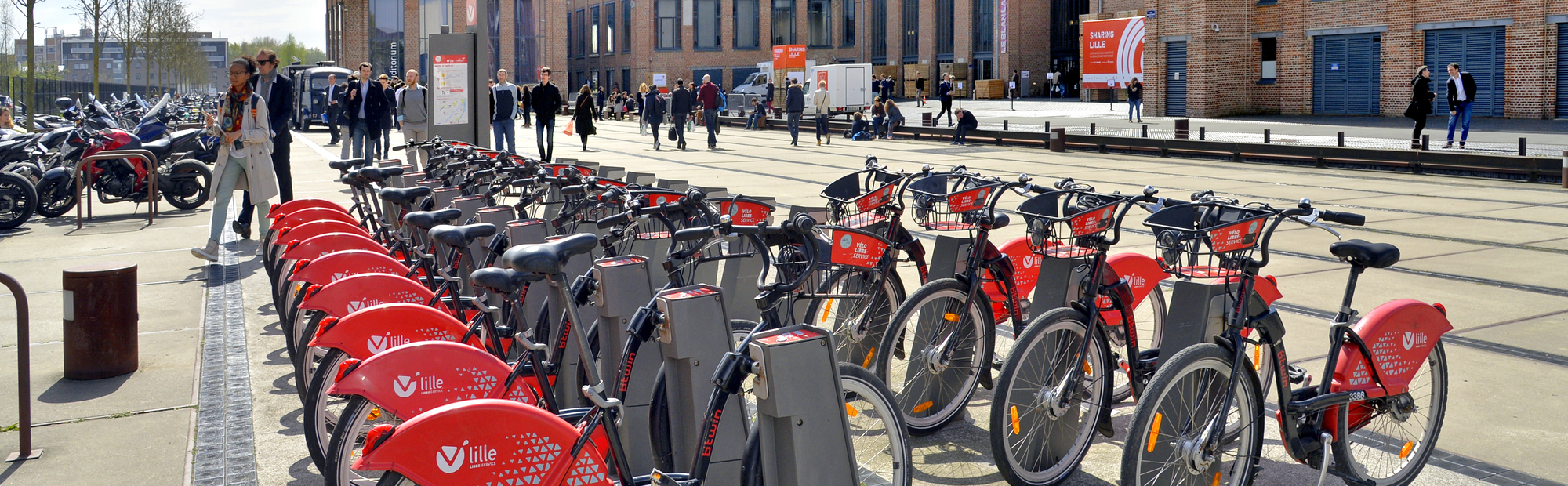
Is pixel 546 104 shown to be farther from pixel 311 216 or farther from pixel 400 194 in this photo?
pixel 400 194

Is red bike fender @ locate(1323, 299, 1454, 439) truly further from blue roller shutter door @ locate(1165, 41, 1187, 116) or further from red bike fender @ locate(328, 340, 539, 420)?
blue roller shutter door @ locate(1165, 41, 1187, 116)

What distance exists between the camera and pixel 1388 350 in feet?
13.3

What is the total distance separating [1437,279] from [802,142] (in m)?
20.9

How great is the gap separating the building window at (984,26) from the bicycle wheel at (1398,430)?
55010mm

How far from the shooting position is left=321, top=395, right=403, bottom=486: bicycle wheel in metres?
3.49

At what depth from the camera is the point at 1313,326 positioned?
23.0 ft

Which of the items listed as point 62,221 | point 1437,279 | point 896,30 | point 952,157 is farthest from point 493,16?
point 1437,279

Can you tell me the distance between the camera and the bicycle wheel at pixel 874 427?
10.9 ft

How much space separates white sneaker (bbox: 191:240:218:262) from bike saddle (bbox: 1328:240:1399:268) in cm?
812

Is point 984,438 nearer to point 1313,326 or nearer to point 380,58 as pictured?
point 1313,326

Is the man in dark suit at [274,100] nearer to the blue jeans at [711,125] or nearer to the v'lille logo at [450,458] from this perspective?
the v'lille logo at [450,458]

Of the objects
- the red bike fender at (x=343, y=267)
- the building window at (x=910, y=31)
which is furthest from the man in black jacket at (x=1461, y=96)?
the building window at (x=910, y=31)

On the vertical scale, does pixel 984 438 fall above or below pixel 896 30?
below

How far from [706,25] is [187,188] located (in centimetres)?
5613
